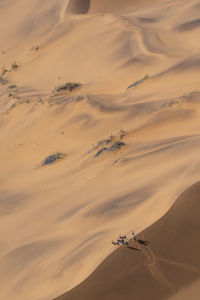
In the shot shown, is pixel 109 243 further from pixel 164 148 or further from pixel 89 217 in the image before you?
pixel 164 148

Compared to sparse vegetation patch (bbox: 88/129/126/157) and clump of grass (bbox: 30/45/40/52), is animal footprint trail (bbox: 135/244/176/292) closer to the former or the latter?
sparse vegetation patch (bbox: 88/129/126/157)

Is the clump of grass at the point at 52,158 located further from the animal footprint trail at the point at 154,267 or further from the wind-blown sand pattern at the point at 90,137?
the animal footprint trail at the point at 154,267

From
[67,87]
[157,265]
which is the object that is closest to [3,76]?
[67,87]

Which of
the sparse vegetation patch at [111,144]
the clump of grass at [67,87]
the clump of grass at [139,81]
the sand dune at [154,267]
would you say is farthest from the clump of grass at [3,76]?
the sand dune at [154,267]

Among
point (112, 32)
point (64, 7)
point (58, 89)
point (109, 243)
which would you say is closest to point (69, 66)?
point (112, 32)

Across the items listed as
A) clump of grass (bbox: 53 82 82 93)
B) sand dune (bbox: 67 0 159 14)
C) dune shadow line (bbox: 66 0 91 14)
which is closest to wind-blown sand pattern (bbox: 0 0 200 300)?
clump of grass (bbox: 53 82 82 93)

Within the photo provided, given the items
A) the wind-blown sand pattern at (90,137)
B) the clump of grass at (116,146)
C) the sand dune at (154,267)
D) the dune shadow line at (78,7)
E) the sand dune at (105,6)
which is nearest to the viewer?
the sand dune at (154,267)
